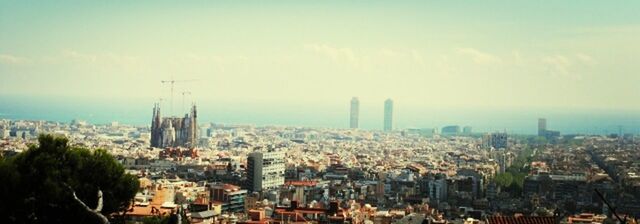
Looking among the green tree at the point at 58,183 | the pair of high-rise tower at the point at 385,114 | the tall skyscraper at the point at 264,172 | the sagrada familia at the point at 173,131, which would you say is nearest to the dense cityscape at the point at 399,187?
the tall skyscraper at the point at 264,172

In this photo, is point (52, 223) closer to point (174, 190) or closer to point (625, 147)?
point (174, 190)

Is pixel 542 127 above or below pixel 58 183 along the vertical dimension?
above

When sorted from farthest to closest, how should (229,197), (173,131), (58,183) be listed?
1. (173,131)
2. (229,197)
3. (58,183)

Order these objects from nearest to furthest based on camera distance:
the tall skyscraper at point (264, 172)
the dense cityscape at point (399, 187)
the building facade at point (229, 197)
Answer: the dense cityscape at point (399, 187) < the building facade at point (229, 197) < the tall skyscraper at point (264, 172)

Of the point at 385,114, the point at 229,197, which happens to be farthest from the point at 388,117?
the point at 229,197

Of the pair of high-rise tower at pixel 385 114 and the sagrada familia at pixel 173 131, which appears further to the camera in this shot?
the pair of high-rise tower at pixel 385 114

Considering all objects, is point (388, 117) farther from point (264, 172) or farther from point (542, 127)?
point (264, 172)

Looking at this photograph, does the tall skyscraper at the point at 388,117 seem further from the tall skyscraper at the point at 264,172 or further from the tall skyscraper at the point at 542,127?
the tall skyscraper at the point at 264,172
